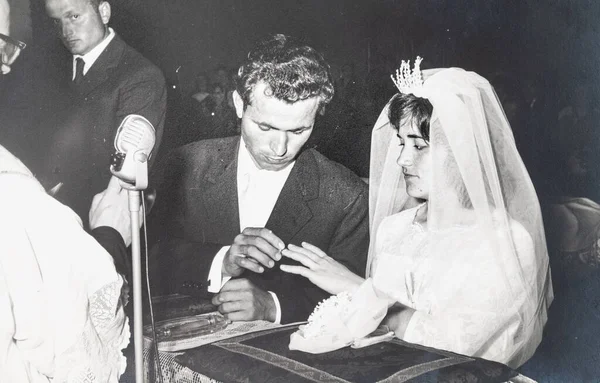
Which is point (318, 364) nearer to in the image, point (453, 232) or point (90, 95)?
point (453, 232)

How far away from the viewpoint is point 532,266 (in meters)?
2.63

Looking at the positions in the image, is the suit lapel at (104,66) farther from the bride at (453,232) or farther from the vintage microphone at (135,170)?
the bride at (453,232)

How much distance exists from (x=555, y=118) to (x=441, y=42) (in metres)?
0.60

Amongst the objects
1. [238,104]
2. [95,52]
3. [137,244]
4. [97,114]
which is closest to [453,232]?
[238,104]

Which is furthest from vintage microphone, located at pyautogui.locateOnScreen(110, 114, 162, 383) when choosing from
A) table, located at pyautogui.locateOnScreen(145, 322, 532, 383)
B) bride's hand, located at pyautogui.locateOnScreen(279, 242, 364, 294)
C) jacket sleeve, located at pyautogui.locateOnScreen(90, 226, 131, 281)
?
bride's hand, located at pyautogui.locateOnScreen(279, 242, 364, 294)

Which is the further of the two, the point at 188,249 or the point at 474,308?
the point at 188,249

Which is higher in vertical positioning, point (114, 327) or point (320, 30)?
point (320, 30)

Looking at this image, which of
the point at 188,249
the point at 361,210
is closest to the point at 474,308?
the point at 361,210

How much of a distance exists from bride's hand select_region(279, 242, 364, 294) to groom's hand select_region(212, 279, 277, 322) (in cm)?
15

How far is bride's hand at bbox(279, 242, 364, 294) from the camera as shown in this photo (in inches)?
106

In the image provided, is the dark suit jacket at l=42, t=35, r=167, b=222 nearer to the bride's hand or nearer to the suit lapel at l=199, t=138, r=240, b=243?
the suit lapel at l=199, t=138, r=240, b=243

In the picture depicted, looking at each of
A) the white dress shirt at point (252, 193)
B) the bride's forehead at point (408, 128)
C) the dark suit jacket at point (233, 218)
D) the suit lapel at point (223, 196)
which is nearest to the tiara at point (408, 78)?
the bride's forehead at point (408, 128)

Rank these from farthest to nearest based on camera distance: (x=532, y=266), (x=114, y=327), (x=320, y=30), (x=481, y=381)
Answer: (x=320, y=30)
(x=532, y=266)
(x=114, y=327)
(x=481, y=381)

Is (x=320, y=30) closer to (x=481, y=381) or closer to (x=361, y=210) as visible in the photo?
(x=361, y=210)
